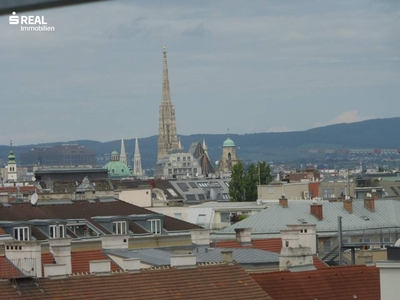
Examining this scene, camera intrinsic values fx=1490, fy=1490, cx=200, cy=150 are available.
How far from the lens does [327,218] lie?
161ft

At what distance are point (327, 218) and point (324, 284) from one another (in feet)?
78.5

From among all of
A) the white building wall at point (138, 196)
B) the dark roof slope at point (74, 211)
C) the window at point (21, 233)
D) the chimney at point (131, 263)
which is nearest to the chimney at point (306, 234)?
the dark roof slope at point (74, 211)

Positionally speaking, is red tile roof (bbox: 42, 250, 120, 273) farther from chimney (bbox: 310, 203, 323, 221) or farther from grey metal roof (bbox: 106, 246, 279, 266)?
chimney (bbox: 310, 203, 323, 221)

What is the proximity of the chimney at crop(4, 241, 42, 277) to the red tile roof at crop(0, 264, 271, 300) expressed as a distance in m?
1.77

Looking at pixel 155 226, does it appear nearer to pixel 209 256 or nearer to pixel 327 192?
pixel 209 256

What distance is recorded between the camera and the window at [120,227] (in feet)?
126

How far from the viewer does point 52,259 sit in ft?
90.9

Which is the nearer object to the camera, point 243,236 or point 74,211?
point 243,236

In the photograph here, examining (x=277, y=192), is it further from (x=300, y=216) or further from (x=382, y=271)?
(x=382, y=271)

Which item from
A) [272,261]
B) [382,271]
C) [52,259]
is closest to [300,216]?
[272,261]

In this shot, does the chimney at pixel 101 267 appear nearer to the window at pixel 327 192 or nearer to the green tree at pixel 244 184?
the window at pixel 327 192

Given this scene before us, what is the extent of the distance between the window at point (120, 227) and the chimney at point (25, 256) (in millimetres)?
12490

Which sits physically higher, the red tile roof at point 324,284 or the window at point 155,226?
the window at point 155,226

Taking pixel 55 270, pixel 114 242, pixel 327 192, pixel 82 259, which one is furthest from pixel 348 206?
pixel 327 192
